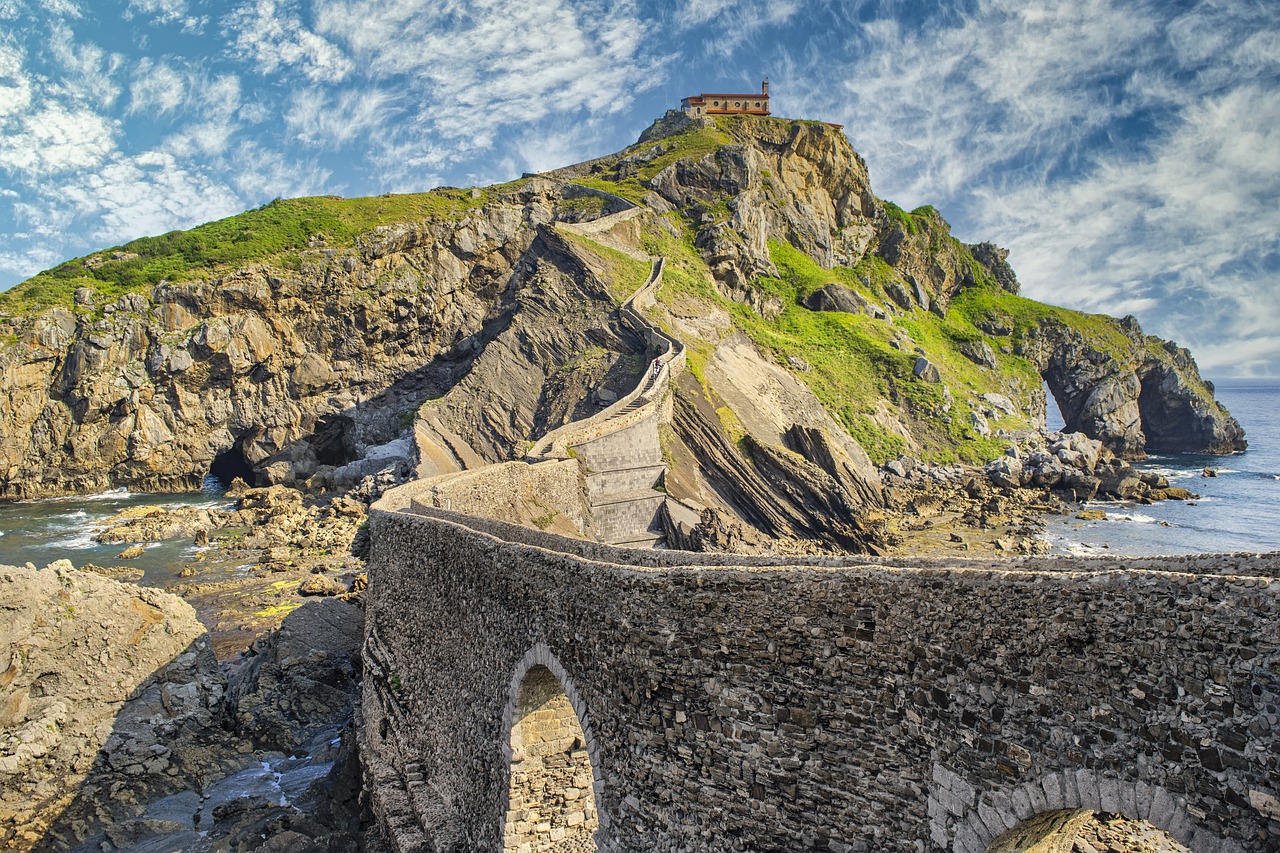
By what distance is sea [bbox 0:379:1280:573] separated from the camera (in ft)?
115

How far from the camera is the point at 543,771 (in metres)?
9.52

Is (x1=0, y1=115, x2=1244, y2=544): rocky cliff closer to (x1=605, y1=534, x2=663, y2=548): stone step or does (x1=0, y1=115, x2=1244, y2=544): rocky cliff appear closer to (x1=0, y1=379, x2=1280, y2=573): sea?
(x1=605, y1=534, x2=663, y2=548): stone step

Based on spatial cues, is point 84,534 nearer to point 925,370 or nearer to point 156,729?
point 156,729

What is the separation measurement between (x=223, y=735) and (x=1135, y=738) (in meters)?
19.4

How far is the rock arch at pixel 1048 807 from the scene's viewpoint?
14.7 feet

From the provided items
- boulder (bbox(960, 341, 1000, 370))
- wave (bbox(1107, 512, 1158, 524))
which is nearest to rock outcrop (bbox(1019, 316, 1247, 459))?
boulder (bbox(960, 341, 1000, 370))

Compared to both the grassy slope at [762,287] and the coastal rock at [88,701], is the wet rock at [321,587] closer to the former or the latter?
the coastal rock at [88,701]

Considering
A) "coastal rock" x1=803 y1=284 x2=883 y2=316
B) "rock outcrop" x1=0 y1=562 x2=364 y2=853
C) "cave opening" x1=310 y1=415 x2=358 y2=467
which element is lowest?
"rock outcrop" x1=0 y1=562 x2=364 y2=853

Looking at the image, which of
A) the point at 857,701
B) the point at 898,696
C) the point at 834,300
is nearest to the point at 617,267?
the point at 834,300

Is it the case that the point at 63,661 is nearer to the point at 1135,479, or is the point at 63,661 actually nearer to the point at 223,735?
the point at 223,735

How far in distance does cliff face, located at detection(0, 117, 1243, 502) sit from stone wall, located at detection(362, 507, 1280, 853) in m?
28.8

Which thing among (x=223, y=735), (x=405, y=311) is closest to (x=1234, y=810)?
(x=223, y=735)

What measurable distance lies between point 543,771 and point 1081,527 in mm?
39756

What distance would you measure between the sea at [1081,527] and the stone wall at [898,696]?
31053 millimetres
